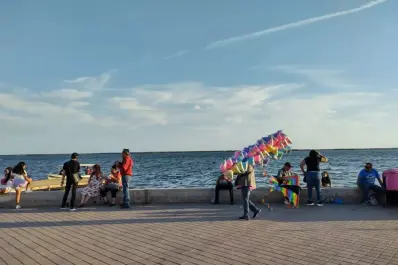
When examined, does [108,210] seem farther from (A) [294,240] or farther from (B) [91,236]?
(A) [294,240]

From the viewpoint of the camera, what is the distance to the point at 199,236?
7113mm

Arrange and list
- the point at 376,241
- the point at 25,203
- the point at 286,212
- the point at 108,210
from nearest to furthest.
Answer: the point at 376,241
the point at 286,212
the point at 108,210
the point at 25,203

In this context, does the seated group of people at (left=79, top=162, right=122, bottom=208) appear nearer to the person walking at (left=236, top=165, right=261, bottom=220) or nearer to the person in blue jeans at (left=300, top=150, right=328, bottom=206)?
the person walking at (left=236, top=165, right=261, bottom=220)

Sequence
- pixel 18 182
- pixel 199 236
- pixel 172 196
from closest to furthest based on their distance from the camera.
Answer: pixel 199 236
pixel 18 182
pixel 172 196

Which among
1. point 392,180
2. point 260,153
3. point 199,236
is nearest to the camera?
point 199,236

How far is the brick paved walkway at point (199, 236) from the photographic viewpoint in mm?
5750

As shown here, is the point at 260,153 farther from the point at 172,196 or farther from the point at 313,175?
the point at 172,196

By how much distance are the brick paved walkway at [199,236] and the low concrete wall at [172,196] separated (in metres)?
0.87

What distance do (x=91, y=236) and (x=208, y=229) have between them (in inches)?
90.1

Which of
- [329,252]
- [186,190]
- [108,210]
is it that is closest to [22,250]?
[108,210]

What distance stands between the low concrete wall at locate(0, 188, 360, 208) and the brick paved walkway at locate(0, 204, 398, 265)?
2.87ft

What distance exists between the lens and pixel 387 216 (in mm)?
8852

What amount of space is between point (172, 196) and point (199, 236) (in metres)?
A: 4.17

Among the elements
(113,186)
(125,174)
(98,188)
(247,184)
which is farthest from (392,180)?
(98,188)
